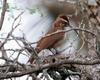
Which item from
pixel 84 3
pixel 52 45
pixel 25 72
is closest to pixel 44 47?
pixel 52 45

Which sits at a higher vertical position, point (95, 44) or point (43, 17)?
point (95, 44)

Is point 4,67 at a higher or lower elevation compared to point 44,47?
higher

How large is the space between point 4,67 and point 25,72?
236 mm

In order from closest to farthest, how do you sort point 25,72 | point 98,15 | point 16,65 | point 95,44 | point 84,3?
point 25,72, point 16,65, point 95,44, point 84,3, point 98,15

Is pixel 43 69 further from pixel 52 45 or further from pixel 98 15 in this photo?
pixel 98 15

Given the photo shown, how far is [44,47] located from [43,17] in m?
1.18

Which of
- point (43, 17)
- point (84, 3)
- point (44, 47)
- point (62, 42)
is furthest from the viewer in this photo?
point (43, 17)

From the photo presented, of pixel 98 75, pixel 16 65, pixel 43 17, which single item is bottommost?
pixel 43 17

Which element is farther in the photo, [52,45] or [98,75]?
[52,45]

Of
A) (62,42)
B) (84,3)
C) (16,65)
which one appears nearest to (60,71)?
(16,65)

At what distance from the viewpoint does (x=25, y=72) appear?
1.43 m

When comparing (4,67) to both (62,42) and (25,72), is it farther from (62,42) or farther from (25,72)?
(62,42)

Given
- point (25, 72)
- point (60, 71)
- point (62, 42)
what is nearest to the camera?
point (25, 72)

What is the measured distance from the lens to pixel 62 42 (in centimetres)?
272
